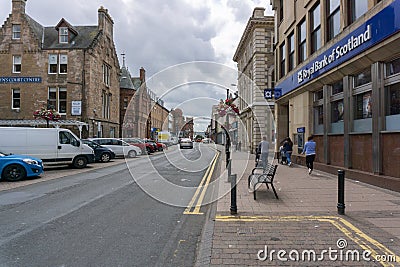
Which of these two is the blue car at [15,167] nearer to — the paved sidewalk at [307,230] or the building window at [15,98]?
the paved sidewalk at [307,230]

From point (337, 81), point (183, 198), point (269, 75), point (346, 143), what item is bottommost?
point (183, 198)

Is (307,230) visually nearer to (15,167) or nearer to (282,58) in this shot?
(15,167)

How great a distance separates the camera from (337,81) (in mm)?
13555

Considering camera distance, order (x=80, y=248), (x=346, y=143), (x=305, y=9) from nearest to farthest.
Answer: (x=80, y=248) < (x=346, y=143) < (x=305, y=9)

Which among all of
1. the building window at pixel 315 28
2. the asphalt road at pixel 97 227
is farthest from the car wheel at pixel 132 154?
the building window at pixel 315 28

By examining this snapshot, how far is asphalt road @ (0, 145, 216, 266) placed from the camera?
4449 mm

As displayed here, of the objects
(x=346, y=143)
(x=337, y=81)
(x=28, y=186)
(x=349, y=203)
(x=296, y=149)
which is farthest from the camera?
(x=296, y=149)

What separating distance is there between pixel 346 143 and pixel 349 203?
511 cm

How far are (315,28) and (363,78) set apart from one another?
5.30 m

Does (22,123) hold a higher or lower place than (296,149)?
higher

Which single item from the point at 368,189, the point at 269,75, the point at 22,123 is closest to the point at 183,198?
the point at 368,189

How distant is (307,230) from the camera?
5.52 meters

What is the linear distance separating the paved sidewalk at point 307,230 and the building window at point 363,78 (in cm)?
412

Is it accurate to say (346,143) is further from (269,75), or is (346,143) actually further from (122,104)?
(122,104)
